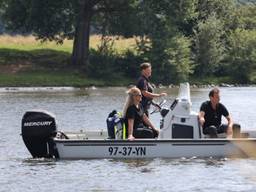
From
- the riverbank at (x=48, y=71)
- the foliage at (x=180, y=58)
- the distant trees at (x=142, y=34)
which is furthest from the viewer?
A: the distant trees at (x=142, y=34)

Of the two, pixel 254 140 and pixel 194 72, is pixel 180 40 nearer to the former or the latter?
pixel 194 72

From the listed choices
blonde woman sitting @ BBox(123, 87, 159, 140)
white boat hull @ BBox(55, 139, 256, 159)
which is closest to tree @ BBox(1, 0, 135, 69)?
blonde woman sitting @ BBox(123, 87, 159, 140)

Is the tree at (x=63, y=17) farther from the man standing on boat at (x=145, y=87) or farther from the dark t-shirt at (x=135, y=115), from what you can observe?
the dark t-shirt at (x=135, y=115)

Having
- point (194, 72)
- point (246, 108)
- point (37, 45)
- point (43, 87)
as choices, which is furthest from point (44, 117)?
point (37, 45)

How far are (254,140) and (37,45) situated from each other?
59785 mm

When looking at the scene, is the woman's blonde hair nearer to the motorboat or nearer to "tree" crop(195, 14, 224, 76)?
the motorboat

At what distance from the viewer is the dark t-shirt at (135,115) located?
71.9 feet

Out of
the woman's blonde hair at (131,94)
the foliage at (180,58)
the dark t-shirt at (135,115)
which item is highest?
the foliage at (180,58)

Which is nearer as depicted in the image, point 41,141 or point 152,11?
point 41,141

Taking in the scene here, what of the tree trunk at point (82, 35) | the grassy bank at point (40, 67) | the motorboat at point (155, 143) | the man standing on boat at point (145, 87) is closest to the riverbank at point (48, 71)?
the grassy bank at point (40, 67)

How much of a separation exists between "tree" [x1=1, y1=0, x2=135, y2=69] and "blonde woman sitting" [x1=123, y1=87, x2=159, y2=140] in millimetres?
48443

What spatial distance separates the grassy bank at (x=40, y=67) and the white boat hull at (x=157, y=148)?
44.1 meters

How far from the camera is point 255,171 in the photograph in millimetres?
20328

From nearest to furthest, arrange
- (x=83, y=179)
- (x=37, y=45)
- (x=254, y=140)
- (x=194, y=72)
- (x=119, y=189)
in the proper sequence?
1. (x=119, y=189)
2. (x=83, y=179)
3. (x=254, y=140)
4. (x=194, y=72)
5. (x=37, y=45)
